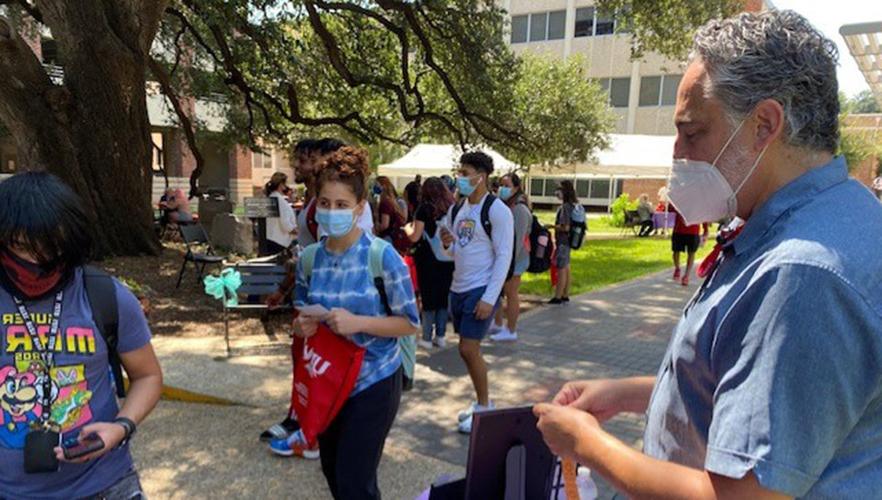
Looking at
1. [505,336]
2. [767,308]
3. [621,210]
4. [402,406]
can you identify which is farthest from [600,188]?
[767,308]

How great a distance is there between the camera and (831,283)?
87 centimetres

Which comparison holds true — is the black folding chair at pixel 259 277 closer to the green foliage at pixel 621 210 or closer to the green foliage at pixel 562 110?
the green foliage at pixel 562 110

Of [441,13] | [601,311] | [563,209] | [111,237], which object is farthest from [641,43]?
[111,237]

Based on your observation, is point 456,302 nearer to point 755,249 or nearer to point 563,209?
point 755,249

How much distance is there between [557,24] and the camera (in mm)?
36250

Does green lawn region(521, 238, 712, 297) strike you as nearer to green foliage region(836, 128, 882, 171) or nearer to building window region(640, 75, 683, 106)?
building window region(640, 75, 683, 106)

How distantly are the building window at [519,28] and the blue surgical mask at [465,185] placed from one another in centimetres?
3563

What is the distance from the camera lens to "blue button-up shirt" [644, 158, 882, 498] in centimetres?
86

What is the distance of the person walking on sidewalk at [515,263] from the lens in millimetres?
6734

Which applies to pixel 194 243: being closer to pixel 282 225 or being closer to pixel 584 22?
pixel 282 225

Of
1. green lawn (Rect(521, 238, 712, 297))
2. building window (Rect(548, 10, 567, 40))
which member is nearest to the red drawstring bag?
green lawn (Rect(521, 238, 712, 297))

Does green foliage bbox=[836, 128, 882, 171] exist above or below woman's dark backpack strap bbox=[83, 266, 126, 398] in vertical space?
above

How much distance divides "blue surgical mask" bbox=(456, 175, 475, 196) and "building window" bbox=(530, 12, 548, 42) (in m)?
35.2

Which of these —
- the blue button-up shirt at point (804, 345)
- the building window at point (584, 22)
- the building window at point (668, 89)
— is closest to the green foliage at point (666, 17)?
the blue button-up shirt at point (804, 345)
